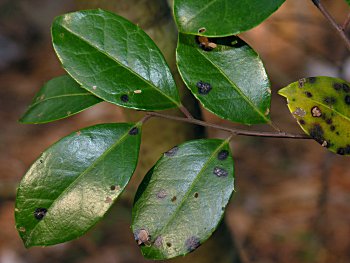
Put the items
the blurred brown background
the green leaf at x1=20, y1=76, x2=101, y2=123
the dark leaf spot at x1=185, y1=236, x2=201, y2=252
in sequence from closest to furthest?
the dark leaf spot at x1=185, y1=236, x2=201, y2=252, the green leaf at x1=20, y1=76, x2=101, y2=123, the blurred brown background

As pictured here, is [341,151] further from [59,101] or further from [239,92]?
[59,101]

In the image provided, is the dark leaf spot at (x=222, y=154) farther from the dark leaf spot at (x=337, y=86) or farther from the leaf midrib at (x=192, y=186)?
the dark leaf spot at (x=337, y=86)

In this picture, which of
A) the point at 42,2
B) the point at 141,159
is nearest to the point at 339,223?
the point at 141,159

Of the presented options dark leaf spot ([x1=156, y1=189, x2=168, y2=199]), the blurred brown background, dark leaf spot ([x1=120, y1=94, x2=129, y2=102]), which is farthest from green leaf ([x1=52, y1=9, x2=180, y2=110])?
the blurred brown background

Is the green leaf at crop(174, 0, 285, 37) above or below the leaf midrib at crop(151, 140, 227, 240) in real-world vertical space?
above

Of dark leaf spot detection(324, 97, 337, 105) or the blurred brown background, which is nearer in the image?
dark leaf spot detection(324, 97, 337, 105)

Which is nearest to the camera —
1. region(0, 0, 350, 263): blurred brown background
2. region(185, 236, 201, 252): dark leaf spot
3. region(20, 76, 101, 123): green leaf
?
region(185, 236, 201, 252): dark leaf spot

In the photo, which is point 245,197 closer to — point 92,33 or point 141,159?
point 141,159

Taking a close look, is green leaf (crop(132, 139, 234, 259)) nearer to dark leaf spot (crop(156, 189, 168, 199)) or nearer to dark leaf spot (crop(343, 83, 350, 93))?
dark leaf spot (crop(156, 189, 168, 199))
